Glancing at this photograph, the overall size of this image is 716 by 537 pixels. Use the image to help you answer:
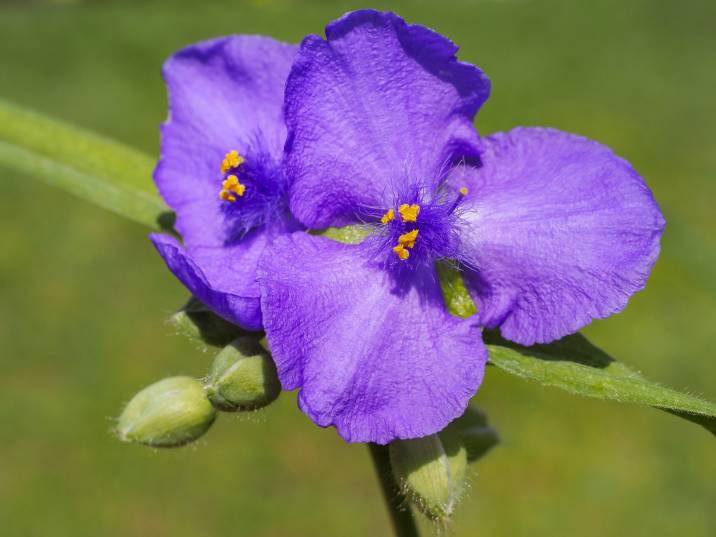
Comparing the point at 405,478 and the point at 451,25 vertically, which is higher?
the point at 405,478

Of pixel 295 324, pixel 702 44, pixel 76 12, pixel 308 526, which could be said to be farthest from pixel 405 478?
pixel 76 12

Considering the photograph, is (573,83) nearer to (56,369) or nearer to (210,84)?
(56,369)

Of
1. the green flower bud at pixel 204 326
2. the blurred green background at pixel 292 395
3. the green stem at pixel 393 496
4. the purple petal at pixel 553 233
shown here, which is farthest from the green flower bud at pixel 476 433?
the blurred green background at pixel 292 395

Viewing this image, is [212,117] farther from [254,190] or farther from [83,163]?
[83,163]

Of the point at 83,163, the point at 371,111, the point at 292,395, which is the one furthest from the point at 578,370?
the point at 292,395

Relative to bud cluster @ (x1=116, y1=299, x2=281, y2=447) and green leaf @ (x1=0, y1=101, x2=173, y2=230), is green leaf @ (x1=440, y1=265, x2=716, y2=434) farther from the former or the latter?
green leaf @ (x1=0, y1=101, x2=173, y2=230)

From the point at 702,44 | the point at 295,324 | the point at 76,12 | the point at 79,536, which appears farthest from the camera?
the point at 76,12

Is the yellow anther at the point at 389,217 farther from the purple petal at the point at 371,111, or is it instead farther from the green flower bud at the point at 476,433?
the green flower bud at the point at 476,433
